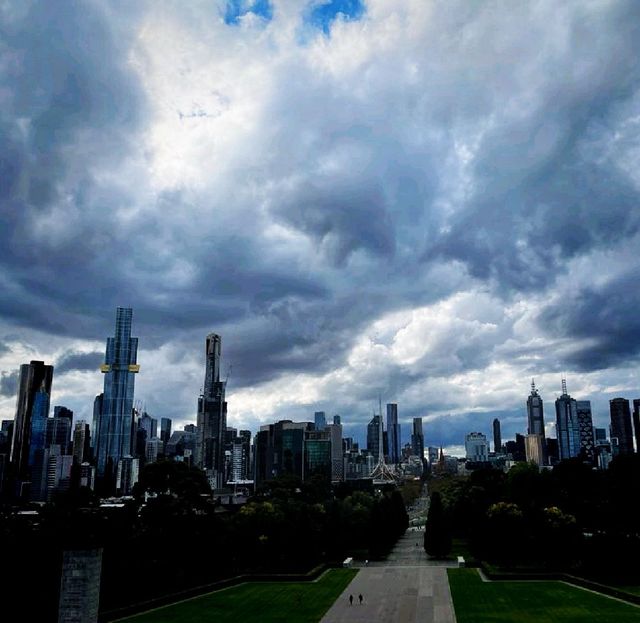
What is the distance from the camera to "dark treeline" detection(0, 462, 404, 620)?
4769 cm

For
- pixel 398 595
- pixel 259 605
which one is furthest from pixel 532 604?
pixel 259 605

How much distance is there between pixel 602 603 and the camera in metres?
51.7

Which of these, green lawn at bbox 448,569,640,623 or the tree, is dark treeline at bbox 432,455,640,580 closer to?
the tree

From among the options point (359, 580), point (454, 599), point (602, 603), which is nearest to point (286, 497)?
point (359, 580)

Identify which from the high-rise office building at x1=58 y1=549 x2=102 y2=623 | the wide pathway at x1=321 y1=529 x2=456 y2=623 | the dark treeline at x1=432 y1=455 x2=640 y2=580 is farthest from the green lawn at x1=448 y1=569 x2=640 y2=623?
the high-rise office building at x1=58 y1=549 x2=102 y2=623

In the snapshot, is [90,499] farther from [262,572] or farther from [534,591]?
[534,591]

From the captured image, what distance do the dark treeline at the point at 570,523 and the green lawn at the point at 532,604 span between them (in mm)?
7120

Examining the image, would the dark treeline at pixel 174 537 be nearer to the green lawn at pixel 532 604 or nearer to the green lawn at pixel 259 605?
the green lawn at pixel 259 605

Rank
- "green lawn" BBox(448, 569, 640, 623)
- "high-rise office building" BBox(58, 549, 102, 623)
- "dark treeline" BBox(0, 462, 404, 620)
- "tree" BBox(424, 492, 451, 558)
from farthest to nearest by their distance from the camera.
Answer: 1. "tree" BBox(424, 492, 451, 558)
2. "dark treeline" BBox(0, 462, 404, 620)
3. "green lawn" BBox(448, 569, 640, 623)
4. "high-rise office building" BBox(58, 549, 102, 623)

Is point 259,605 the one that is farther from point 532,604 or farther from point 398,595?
point 532,604

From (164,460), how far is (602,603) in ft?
146

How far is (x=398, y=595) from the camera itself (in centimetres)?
5691

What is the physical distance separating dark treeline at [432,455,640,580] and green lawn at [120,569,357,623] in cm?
2161

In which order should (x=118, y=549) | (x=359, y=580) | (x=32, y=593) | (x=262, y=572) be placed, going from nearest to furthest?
(x=32, y=593) → (x=118, y=549) → (x=359, y=580) → (x=262, y=572)
